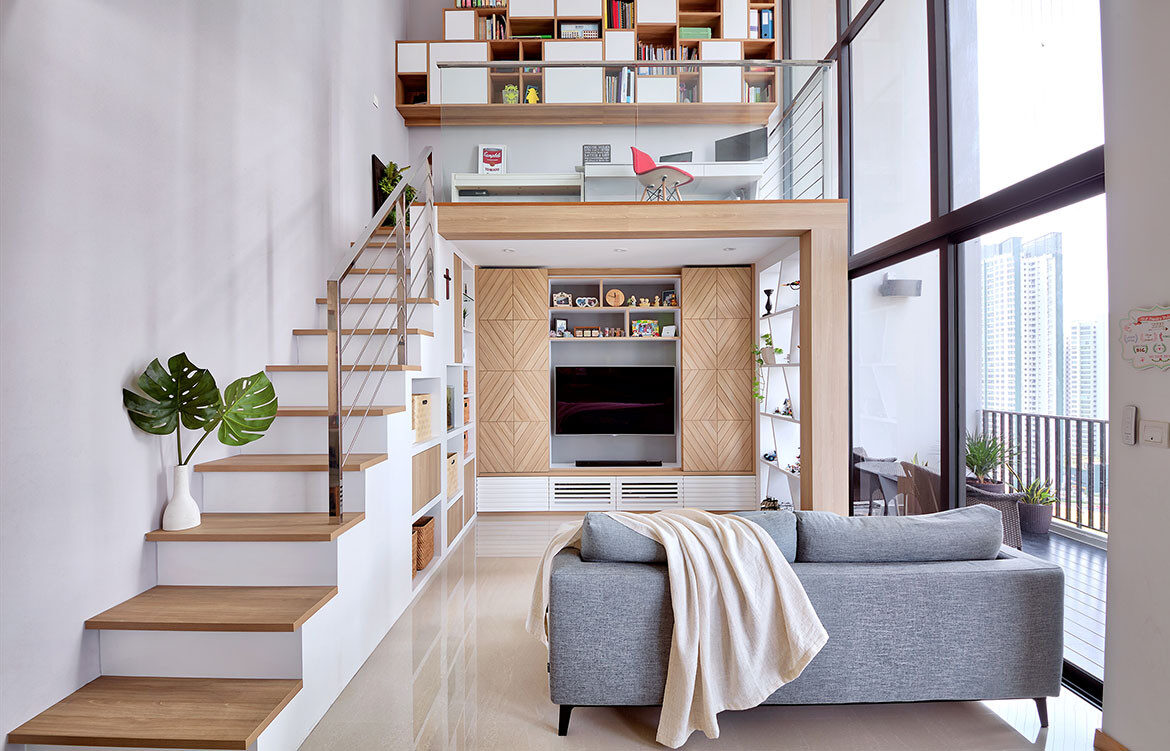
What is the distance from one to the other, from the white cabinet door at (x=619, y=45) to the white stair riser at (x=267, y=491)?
17.7 ft

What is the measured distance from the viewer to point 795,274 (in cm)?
561

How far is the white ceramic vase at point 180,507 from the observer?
2.50m

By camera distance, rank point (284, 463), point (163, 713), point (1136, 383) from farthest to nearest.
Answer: point (284, 463) → point (1136, 383) → point (163, 713)

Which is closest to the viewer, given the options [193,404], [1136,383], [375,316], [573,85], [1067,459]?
[1136,383]

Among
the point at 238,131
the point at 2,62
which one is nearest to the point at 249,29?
the point at 238,131

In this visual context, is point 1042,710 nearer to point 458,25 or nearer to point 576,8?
point 576,8

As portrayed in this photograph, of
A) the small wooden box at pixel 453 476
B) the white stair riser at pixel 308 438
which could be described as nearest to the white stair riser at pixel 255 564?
the white stair riser at pixel 308 438

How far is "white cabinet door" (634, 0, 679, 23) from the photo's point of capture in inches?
251

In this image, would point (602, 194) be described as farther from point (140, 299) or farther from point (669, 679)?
point (669, 679)

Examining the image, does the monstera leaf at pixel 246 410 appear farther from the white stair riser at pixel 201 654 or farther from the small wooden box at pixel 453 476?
the small wooden box at pixel 453 476

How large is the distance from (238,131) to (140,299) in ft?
4.15

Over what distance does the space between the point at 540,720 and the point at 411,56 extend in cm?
628

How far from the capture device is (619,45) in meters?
6.42

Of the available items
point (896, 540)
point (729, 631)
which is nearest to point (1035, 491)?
point (896, 540)
